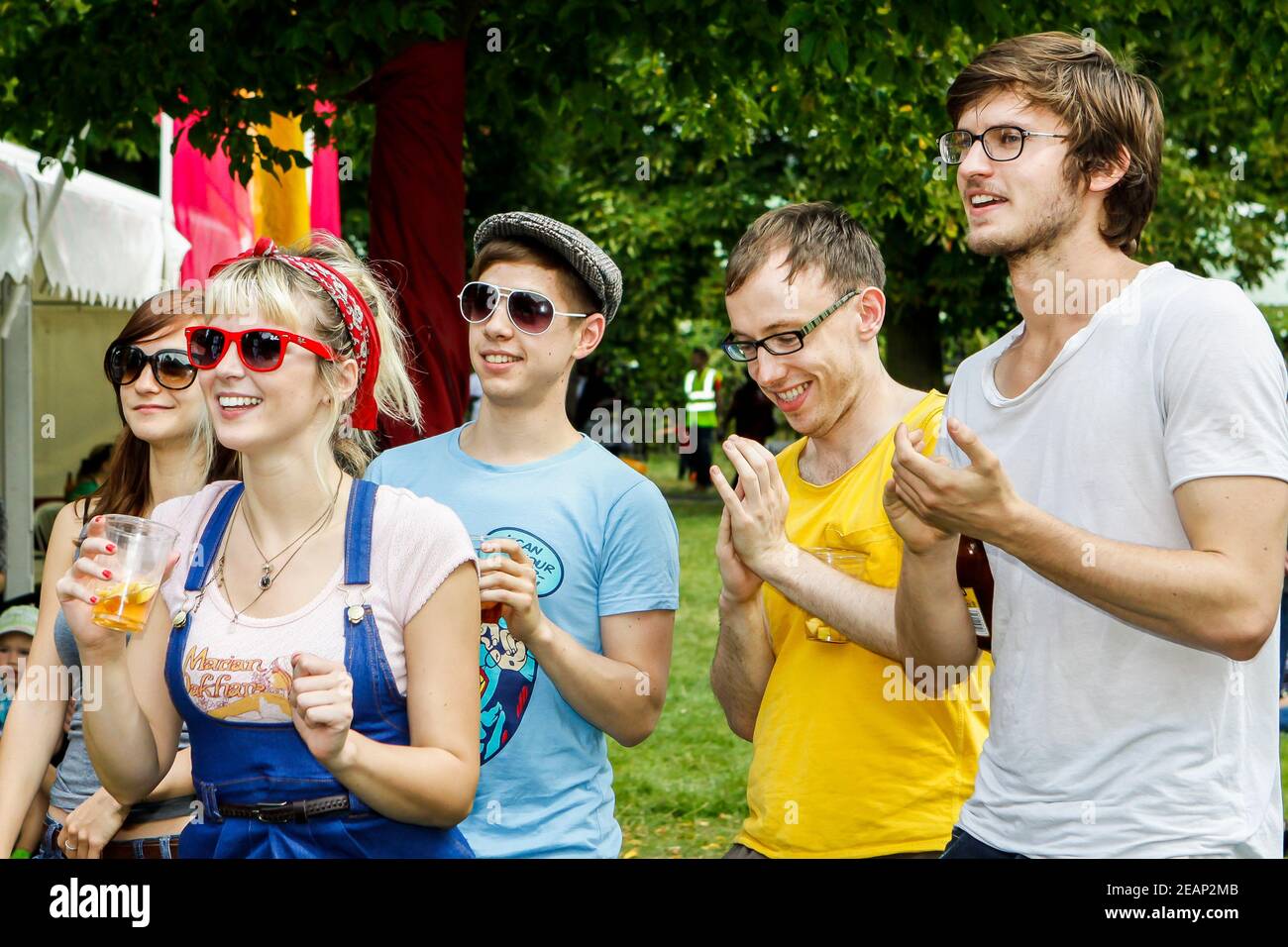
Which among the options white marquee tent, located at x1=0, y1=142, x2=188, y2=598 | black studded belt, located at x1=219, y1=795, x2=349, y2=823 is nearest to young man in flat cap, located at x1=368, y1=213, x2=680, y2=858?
black studded belt, located at x1=219, y1=795, x2=349, y2=823

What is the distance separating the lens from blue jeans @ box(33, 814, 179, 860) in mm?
3043

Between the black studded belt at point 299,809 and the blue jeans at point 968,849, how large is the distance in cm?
99

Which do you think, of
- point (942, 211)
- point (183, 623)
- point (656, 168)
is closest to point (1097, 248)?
point (183, 623)

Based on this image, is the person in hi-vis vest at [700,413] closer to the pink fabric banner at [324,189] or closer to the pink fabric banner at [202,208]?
the pink fabric banner at [324,189]

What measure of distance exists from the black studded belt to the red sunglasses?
28.1 inches

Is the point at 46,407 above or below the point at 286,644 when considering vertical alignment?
above

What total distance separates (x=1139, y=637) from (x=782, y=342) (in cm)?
96

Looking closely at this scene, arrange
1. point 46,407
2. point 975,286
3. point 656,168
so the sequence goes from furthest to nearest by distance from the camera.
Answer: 1. point 656,168
2. point 975,286
3. point 46,407

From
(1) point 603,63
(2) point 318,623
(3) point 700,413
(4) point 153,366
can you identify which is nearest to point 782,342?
(2) point 318,623

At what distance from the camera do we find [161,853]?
3.04m

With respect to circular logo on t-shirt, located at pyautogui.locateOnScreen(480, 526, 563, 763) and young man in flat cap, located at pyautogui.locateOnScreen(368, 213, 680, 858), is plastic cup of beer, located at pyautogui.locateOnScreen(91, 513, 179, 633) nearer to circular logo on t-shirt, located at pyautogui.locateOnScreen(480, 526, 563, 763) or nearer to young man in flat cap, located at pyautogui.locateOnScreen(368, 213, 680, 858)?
young man in flat cap, located at pyautogui.locateOnScreen(368, 213, 680, 858)

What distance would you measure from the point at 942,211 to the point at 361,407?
8.54 metres

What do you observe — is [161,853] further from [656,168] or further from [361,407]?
[656,168]

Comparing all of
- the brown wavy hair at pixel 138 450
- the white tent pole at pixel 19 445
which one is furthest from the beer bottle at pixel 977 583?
the white tent pole at pixel 19 445
